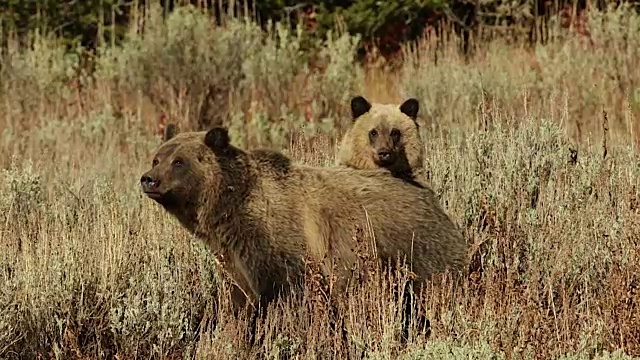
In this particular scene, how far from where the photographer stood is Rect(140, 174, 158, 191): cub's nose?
610 cm

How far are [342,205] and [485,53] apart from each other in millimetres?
9061

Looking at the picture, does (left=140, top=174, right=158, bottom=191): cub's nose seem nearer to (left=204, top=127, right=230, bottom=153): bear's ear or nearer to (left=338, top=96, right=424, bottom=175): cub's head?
(left=204, top=127, right=230, bottom=153): bear's ear

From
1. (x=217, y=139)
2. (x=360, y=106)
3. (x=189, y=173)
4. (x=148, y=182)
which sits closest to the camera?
(x=148, y=182)

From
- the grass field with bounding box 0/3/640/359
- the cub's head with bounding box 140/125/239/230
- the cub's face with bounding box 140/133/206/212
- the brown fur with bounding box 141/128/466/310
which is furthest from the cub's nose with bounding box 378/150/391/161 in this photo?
the cub's face with bounding box 140/133/206/212

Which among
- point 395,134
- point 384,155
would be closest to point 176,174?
point 384,155

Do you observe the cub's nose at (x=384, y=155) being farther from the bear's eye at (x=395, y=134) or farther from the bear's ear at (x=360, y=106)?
the bear's ear at (x=360, y=106)

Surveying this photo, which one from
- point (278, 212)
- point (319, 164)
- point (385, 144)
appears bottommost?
point (319, 164)

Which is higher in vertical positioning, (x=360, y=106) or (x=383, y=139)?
(x=360, y=106)

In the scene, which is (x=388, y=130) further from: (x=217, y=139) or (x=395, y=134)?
(x=217, y=139)

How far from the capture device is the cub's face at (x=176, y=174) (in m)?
6.13

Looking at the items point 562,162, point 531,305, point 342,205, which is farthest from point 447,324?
point 562,162

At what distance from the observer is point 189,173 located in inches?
245

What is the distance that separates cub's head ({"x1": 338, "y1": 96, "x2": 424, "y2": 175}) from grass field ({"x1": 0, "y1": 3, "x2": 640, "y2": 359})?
1.15 feet

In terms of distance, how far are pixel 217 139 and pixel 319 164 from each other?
1.94m
